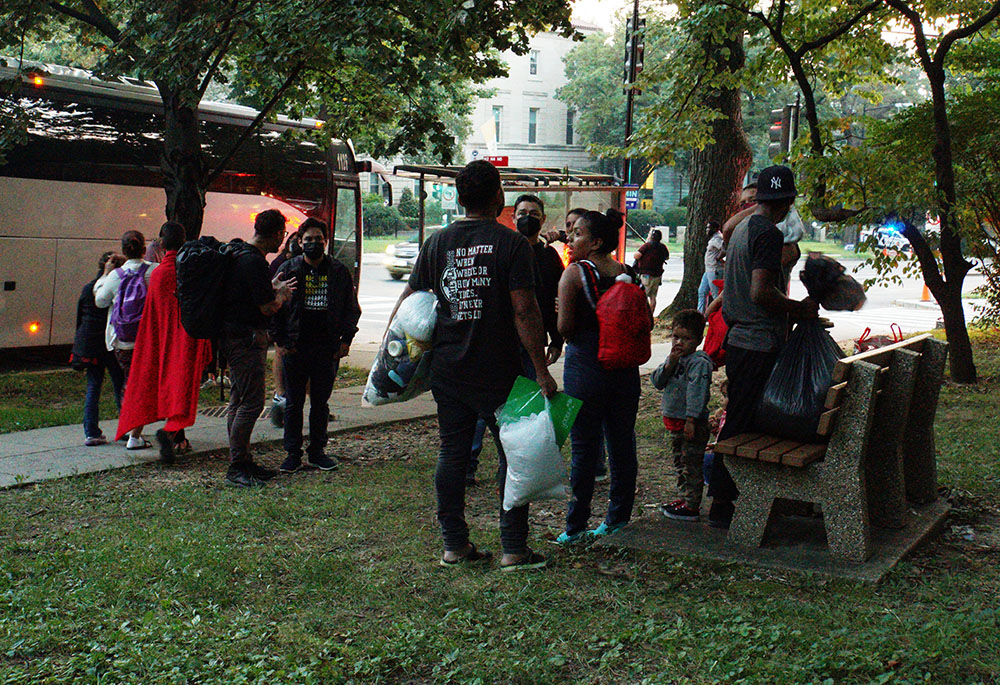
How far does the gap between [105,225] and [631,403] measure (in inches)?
426

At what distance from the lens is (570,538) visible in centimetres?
554

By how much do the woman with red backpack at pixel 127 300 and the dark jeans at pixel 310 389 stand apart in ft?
4.53

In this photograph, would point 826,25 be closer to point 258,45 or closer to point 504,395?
point 258,45

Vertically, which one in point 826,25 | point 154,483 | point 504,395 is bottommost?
point 154,483

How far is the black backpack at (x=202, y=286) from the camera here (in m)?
6.88

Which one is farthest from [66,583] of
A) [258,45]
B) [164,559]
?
[258,45]

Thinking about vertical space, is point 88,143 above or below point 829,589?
above

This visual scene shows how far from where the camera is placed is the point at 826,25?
12195 millimetres

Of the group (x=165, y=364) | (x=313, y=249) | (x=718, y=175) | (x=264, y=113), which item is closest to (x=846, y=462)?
(x=313, y=249)

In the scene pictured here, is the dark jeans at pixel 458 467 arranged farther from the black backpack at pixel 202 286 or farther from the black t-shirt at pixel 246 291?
the black backpack at pixel 202 286

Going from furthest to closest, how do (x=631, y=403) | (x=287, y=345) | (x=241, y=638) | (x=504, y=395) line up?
(x=287, y=345), (x=631, y=403), (x=504, y=395), (x=241, y=638)

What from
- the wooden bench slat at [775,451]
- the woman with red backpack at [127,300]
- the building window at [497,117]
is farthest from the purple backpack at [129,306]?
the building window at [497,117]

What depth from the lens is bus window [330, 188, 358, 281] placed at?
18.0 metres

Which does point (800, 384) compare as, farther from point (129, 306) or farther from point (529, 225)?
point (129, 306)
